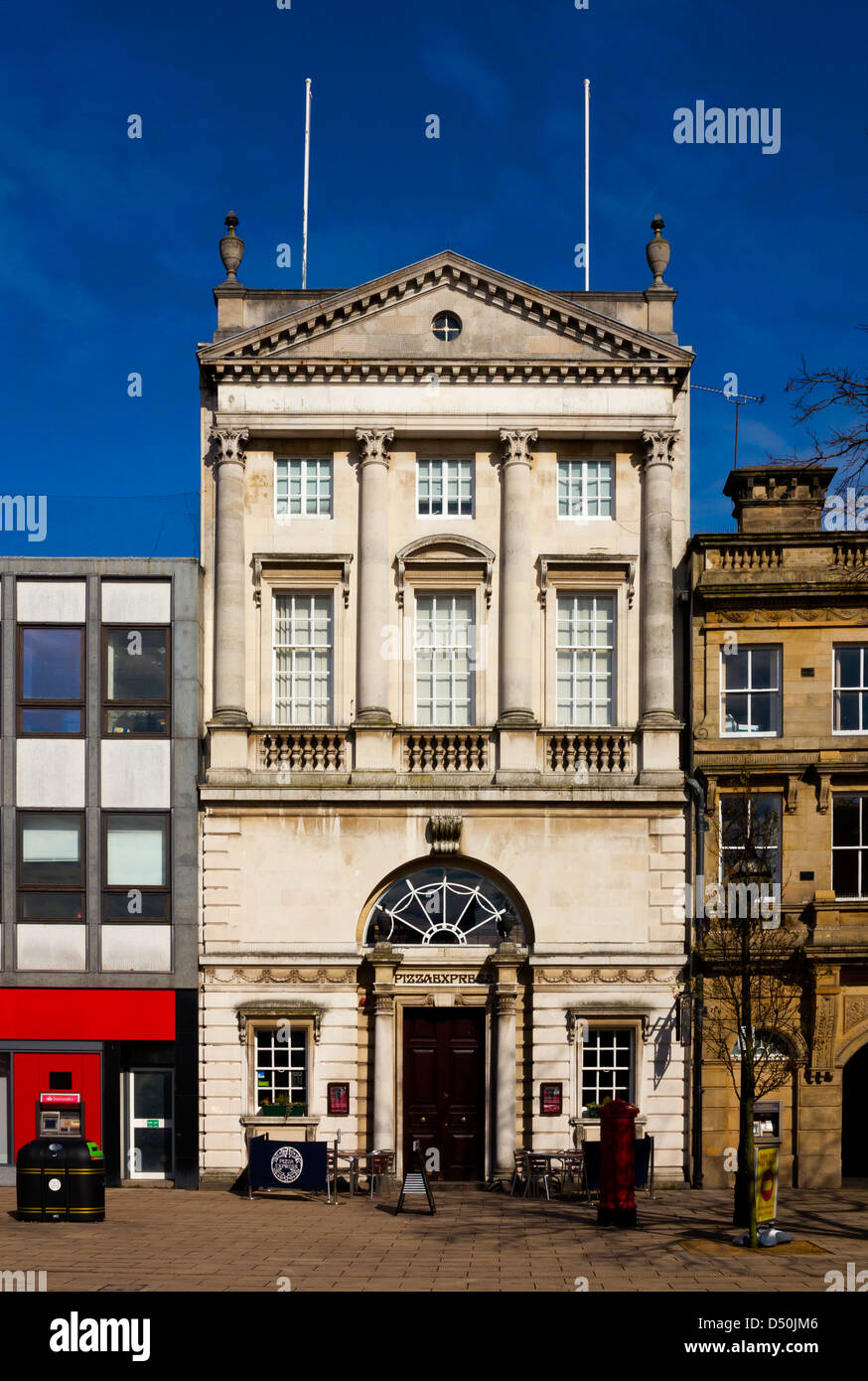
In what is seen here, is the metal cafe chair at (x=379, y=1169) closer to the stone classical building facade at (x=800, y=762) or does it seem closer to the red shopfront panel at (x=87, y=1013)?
the red shopfront panel at (x=87, y=1013)

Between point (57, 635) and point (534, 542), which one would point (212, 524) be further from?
point (534, 542)

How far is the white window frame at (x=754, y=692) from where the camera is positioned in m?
28.2

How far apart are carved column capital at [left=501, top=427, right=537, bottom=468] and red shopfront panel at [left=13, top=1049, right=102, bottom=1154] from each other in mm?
14573

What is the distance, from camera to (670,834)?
91.7ft

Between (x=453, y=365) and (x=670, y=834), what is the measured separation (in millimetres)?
10493

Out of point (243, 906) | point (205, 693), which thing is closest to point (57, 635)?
point (205, 693)

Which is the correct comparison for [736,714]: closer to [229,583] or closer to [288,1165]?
[229,583]

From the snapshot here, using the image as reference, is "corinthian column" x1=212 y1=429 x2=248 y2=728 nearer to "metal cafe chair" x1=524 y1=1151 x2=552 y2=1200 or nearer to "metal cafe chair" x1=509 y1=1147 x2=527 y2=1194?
"metal cafe chair" x1=509 y1=1147 x2=527 y2=1194

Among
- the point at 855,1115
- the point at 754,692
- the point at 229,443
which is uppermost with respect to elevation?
the point at 229,443

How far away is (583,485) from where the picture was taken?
96.3ft

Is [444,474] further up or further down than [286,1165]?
further up

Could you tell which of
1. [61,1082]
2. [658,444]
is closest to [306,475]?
[658,444]

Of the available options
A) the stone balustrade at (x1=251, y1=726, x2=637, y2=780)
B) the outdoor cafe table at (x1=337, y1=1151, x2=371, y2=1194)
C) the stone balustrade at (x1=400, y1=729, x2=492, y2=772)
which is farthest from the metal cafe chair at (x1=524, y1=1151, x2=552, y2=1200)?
the stone balustrade at (x1=400, y1=729, x2=492, y2=772)

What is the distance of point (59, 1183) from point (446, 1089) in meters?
8.04
